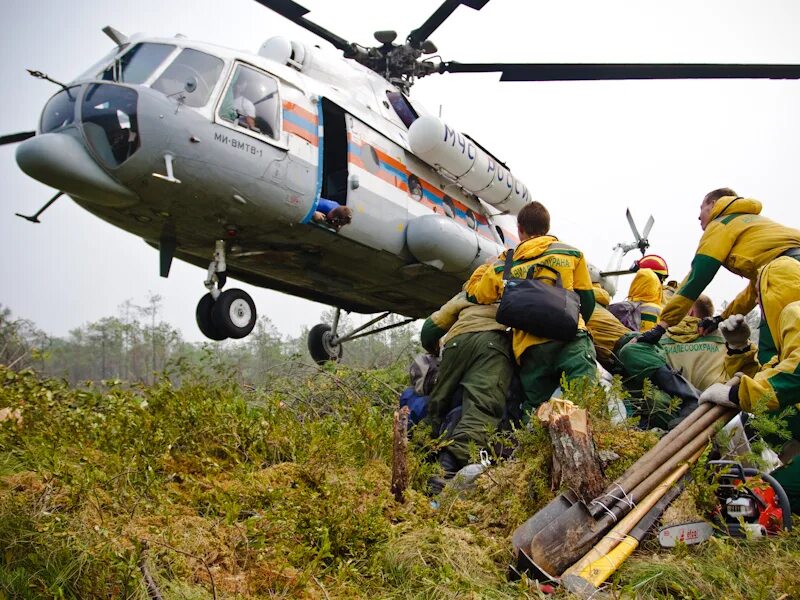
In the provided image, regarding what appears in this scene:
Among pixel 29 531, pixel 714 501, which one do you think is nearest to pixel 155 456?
pixel 29 531

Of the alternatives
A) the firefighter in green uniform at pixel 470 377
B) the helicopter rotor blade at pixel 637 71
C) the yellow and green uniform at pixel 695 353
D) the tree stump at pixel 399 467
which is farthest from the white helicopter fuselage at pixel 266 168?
the tree stump at pixel 399 467

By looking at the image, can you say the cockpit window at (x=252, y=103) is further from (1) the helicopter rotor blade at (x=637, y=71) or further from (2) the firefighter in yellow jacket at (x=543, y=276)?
(1) the helicopter rotor blade at (x=637, y=71)

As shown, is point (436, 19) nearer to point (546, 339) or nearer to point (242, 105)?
point (242, 105)

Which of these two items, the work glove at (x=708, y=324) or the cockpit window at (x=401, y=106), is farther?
the cockpit window at (x=401, y=106)

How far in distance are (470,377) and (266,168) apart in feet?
11.9

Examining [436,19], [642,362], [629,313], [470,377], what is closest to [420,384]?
[470,377]

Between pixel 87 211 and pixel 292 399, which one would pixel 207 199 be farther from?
pixel 292 399

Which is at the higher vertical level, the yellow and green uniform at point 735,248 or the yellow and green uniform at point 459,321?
the yellow and green uniform at point 735,248

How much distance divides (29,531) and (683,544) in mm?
2537

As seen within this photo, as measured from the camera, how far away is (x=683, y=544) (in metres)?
2.47

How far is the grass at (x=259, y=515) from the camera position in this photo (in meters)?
2.18

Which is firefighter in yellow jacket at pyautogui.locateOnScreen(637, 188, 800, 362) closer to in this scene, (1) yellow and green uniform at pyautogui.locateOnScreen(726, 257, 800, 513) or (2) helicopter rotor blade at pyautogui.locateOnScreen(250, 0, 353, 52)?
(1) yellow and green uniform at pyautogui.locateOnScreen(726, 257, 800, 513)

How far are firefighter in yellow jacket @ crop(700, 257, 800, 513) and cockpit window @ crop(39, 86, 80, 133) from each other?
6179mm

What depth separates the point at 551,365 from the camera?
4324 millimetres
